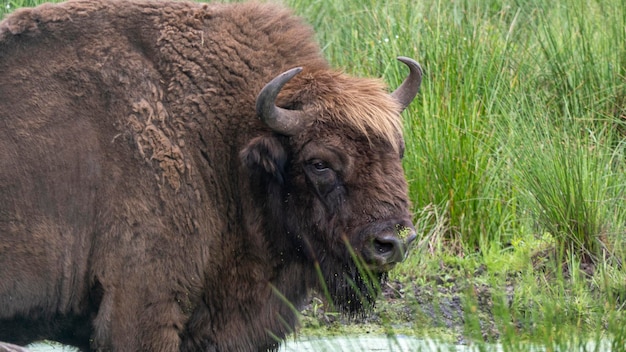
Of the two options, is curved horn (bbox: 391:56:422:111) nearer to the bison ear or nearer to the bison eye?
the bison eye

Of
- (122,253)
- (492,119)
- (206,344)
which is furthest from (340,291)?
(492,119)

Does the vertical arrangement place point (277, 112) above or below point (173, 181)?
above

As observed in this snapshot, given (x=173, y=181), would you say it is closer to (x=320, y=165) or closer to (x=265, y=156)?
(x=265, y=156)

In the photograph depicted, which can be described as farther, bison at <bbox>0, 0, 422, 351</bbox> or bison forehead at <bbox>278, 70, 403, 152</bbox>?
bison forehead at <bbox>278, 70, 403, 152</bbox>

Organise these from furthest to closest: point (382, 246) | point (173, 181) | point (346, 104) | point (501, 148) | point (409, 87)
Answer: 1. point (501, 148)
2. point (409, 87)
3. point (346, 104)
4. point (173, 181)
5. point (382, 246)

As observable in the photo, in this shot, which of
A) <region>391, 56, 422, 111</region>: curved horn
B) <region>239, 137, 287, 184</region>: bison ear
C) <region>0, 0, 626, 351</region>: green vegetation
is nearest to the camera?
<region>239, 137, 287, 184</region>: bison ear

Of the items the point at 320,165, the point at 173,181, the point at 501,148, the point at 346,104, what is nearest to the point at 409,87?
the point at 346,104

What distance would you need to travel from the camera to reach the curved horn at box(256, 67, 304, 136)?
214 inches

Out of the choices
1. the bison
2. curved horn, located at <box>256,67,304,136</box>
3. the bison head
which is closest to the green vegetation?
the bison head

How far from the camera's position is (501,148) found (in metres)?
8.07

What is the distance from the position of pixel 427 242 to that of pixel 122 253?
3248mm

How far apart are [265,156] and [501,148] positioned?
10.0 ft

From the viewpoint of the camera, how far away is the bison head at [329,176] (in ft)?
17.9

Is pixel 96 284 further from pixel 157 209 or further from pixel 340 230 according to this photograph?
pixel 340 230
